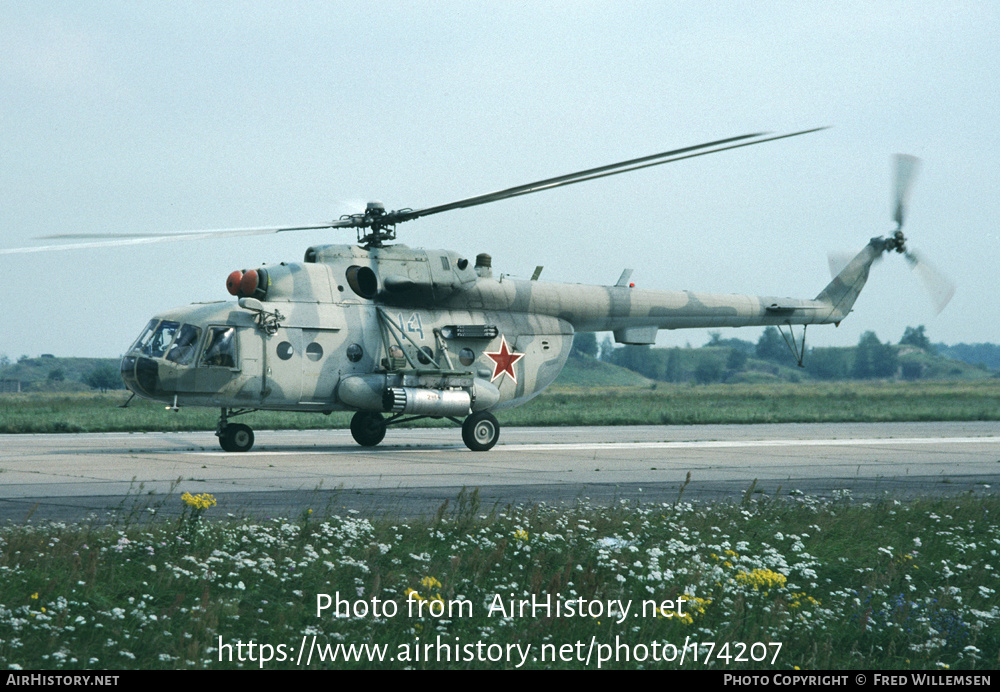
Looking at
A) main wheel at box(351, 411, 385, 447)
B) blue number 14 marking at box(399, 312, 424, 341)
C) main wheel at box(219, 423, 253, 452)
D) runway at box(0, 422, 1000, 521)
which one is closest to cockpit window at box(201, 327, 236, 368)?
main wheel at box(219, 423, 253, 452)

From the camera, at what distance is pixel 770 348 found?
105 metres

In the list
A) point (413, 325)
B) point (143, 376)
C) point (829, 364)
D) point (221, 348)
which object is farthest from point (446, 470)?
point (829, 364)

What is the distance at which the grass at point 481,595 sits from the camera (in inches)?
258

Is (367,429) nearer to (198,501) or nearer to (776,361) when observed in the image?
(198,501)

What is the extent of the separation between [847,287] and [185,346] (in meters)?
18.2

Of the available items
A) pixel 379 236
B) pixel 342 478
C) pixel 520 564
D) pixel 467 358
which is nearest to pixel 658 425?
pixel 467 358

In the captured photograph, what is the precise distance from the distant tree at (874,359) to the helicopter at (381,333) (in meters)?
67.3

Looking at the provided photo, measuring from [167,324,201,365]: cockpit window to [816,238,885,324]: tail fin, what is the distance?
1706 centimetres

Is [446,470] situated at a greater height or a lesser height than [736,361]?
greater

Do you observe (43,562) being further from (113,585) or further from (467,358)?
(467,358)

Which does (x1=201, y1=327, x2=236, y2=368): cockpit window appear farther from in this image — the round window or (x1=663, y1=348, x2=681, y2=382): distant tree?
(x1=663, y1=348, x2=681, y2=382): distant tree

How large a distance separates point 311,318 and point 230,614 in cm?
1298

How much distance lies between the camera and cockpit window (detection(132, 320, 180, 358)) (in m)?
18.3

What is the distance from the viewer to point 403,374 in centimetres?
2044
